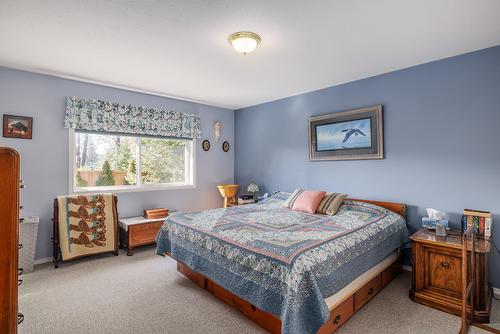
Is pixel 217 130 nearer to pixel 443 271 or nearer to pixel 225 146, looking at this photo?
pixel 225 146

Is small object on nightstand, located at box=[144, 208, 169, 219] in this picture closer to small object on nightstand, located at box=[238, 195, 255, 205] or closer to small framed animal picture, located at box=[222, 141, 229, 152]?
small object on nightstand, located at box=[238, 195, 255, 205]

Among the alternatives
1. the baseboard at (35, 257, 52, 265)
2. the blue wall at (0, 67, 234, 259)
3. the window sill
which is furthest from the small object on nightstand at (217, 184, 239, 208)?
the baseboard at (35, 257, 52, 265)

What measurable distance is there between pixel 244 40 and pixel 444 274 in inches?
113

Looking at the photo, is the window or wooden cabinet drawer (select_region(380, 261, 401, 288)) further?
the window

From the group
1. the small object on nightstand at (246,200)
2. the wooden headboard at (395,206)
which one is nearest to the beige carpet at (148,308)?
the wooden headboard at (395,206)

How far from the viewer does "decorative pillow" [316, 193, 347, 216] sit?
3.34 metres

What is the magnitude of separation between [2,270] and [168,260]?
275 cm

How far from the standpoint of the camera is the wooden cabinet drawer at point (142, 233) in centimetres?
384

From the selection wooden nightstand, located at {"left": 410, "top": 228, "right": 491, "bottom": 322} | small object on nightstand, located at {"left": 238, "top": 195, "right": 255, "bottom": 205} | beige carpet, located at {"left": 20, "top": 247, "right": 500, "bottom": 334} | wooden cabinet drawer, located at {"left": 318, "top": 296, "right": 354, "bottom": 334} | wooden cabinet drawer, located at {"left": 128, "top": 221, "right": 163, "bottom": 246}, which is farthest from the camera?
small object on nightstand, located at {"left": 238, "top": 195, "right": 255, "bottom": 205}

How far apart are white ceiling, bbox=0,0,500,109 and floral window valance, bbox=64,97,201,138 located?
0.42 m

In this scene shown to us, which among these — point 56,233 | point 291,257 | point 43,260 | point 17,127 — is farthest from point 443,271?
point 17,127

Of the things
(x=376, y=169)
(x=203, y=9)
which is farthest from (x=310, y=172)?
(x=203, y=9)

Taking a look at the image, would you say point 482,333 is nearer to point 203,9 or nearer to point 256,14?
point 256,14

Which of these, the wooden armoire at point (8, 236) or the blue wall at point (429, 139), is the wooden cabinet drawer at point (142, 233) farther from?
the wooden armoire at point (8, 236)
